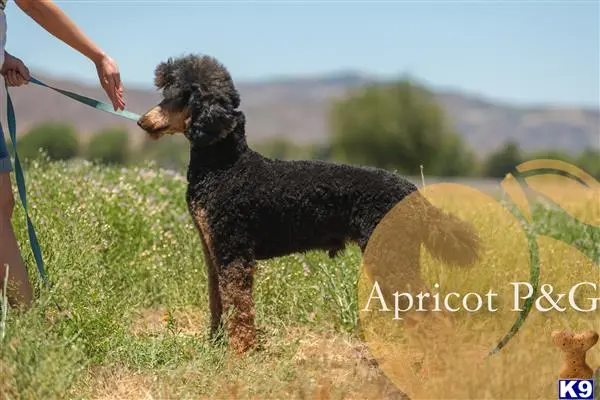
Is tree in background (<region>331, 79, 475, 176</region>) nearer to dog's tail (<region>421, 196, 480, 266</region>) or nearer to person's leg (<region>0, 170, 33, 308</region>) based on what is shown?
dog's tail (<region>421, 196, 480, 266</region>)

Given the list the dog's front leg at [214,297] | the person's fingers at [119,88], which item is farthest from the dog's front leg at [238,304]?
the person's fingers at [119,88]

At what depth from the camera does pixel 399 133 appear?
77.7 metres

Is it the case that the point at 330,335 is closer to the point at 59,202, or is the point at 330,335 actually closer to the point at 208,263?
the point at 208,263

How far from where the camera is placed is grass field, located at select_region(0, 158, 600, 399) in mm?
4086

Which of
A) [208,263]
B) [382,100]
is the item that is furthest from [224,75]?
[382,100]

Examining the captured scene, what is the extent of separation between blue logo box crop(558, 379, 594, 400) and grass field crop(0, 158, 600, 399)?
135 mm

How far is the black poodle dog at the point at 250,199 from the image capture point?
194 inches

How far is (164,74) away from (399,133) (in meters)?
73.4

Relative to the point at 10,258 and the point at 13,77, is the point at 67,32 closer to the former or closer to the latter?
the point at 13,77

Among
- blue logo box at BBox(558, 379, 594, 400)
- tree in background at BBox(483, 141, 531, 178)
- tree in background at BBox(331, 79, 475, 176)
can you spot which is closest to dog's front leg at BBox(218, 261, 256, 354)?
blue logo box at BBox(558, 379, 594, 400)

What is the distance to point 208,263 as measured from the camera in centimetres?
530

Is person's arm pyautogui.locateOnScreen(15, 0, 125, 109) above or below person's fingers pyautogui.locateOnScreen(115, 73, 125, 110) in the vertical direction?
above

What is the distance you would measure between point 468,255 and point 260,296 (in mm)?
1639

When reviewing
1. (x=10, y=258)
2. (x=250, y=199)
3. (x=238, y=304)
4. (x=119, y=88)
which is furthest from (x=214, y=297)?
(x=119, y=88)
